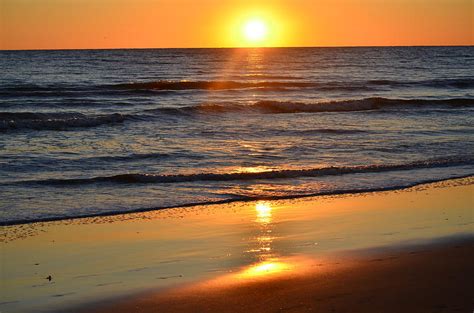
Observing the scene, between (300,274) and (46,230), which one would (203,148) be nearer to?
(46,230)

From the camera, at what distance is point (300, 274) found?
7469 millimetres

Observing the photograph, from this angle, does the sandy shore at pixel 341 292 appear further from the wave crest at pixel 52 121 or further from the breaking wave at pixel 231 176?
the wave crest at pixel 52 121

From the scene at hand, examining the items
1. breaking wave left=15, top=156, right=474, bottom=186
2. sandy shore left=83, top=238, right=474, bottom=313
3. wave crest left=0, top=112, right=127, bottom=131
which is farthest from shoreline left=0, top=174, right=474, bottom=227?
wave crest left=0, top=112, right=127, bottom=131

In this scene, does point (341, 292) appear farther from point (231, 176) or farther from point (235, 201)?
point (231, 176)

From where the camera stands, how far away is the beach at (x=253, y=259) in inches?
264

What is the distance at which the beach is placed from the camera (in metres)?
6.70

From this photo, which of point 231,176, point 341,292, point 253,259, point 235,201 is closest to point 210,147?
point 231,176

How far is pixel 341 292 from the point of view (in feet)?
22.5

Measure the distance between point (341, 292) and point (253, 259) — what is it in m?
1.60

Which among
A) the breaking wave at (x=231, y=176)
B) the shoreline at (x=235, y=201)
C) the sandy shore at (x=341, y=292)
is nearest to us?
the sandy shore at (x=341, y=292)

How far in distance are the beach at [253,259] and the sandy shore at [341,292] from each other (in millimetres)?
10

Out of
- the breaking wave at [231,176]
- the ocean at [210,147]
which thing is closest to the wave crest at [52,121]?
the ocean at [210,147]

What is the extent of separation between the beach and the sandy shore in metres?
0.01

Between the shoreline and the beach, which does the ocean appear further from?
the beach
